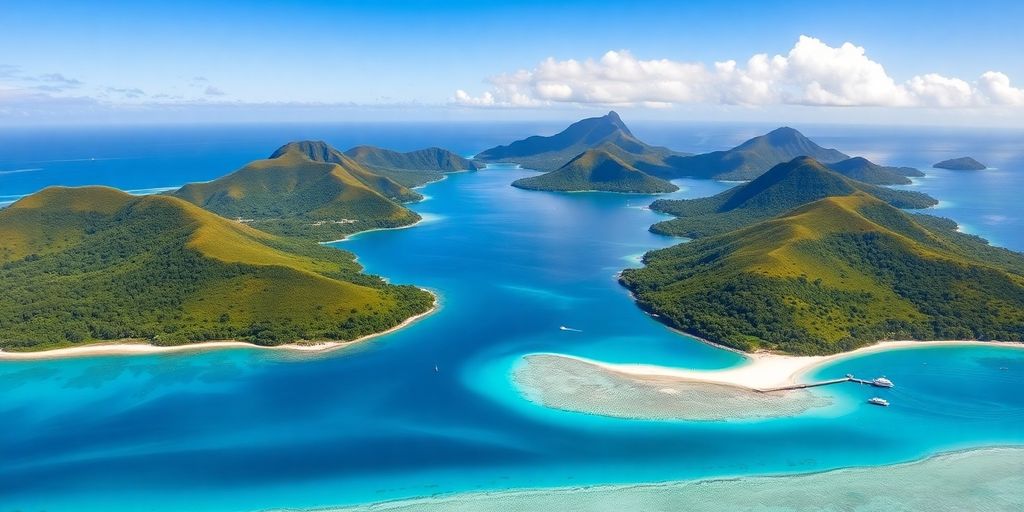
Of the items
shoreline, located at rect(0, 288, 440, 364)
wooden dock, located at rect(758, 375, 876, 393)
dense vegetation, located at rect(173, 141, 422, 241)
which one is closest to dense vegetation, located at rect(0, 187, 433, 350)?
shoreline, located at rect(0, 288, 440, 364)

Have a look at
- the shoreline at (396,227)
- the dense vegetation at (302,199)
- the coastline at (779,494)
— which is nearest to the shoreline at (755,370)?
the coastline at (779,494)

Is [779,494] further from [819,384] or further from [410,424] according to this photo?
[410,424]

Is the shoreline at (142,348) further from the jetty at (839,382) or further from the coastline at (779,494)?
the jetty at (839,382)

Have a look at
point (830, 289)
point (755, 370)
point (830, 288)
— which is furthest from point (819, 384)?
point (830, 288)

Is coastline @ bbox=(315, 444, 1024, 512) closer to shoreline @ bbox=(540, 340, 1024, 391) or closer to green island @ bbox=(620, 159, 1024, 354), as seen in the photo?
shoreline @ bbox=(540, 340, 1024, 391)

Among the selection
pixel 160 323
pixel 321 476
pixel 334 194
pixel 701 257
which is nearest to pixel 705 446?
pixel 321 476

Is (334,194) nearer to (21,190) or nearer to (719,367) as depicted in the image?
(21,190)
